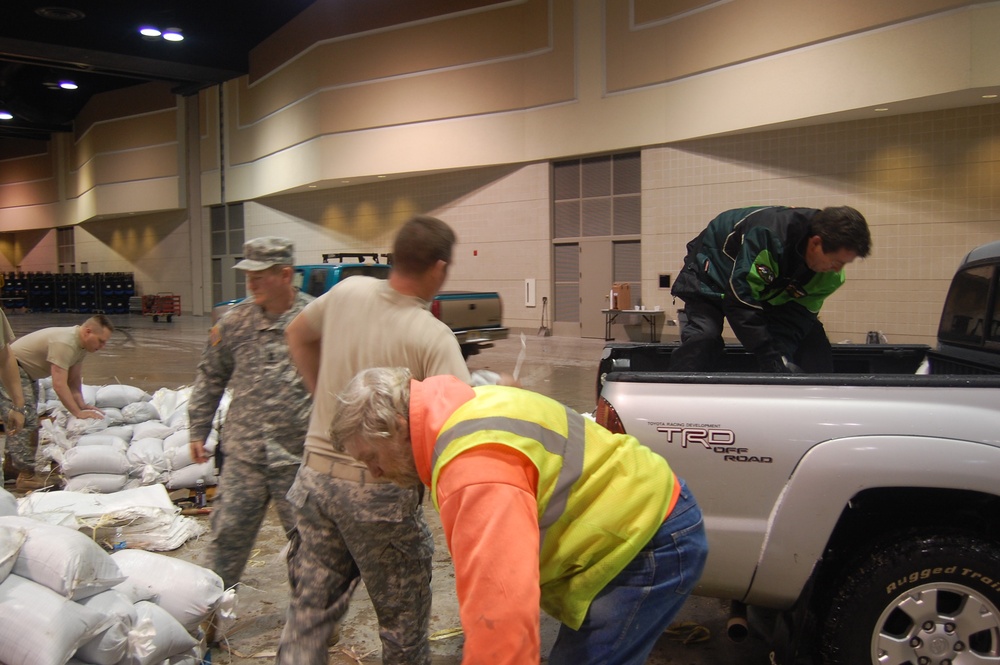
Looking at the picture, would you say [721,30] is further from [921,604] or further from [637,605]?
[637,605]

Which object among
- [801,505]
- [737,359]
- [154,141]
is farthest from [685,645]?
[154,141]

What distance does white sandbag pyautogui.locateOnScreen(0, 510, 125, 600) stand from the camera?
263 cm

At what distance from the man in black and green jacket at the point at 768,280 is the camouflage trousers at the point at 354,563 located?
7.25 feet

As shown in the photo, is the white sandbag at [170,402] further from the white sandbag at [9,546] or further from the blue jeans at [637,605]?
the blue jeans at [637,605]

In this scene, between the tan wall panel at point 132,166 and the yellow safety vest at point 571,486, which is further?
the tan wall panel at point 132,166

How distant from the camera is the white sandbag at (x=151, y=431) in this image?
6434mm

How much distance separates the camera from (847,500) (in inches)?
98.0

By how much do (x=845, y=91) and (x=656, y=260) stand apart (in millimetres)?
4869

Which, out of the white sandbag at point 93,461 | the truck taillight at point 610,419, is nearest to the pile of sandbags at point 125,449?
the white sandbag at point 93,461

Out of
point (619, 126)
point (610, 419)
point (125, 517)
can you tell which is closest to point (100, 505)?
point (125, 517)

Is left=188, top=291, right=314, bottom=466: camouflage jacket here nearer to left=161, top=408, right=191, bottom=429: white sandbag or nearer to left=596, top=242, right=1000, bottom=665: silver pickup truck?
left=596, top=242, right=1000, bottom=665: silver pickup truck

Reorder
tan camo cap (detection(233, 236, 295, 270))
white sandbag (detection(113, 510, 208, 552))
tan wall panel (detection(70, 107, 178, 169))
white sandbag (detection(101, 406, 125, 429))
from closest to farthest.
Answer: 1. tan camo cap (detection(233, 236, 295, 270))
2. white sandbag (detection(113, 510, 208, 552))
3. white sandbag (detection(101, 406, 125, 429))
4. tan wall panel (detection(70, 107, 178, 169))

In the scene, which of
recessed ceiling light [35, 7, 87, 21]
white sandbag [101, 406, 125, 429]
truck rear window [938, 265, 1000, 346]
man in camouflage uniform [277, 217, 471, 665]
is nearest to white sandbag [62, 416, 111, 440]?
white sandbag [101, 406, 125, 429]

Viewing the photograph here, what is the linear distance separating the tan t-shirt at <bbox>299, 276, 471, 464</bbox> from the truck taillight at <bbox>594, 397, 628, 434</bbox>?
2.02 feet
